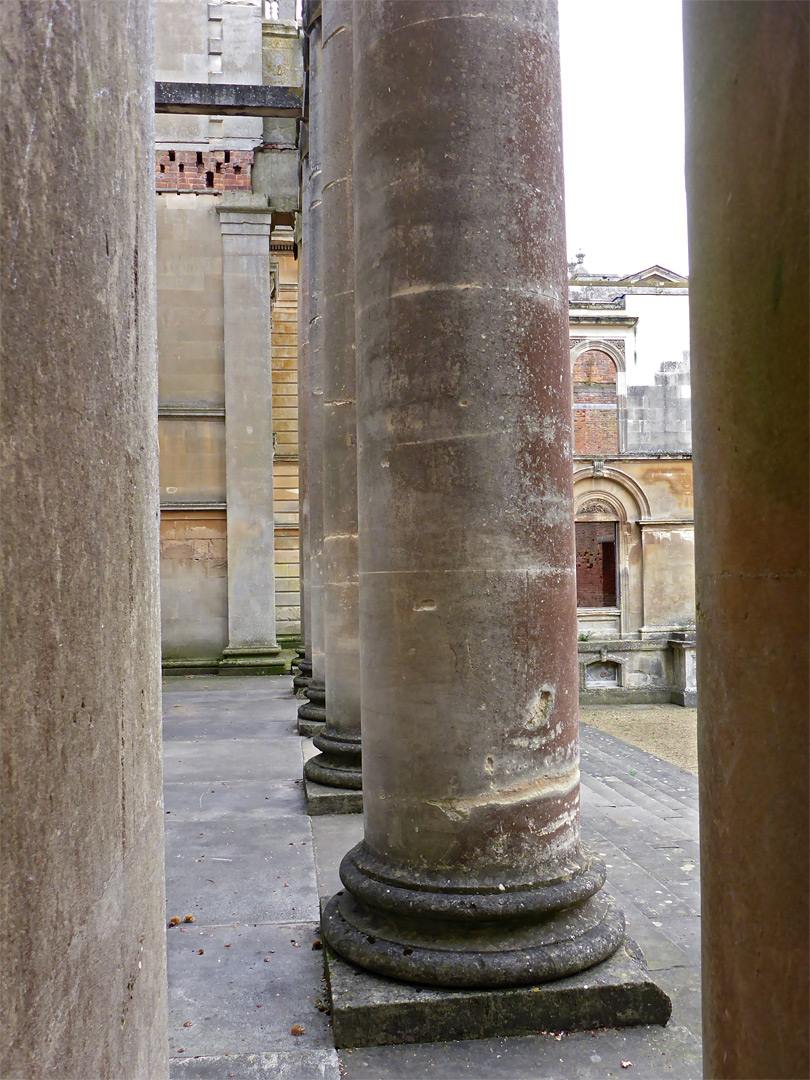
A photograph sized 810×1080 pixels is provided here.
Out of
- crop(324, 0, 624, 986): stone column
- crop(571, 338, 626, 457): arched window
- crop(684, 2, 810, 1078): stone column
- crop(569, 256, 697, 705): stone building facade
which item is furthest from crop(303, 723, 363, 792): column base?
crop(571, 338, 626, 457): arched window

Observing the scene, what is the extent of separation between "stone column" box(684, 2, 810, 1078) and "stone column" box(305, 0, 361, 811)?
4.63m

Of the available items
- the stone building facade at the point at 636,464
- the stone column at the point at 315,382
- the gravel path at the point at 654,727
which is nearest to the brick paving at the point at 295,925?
the stone column at the point at 315,382

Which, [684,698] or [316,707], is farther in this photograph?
[684,698]

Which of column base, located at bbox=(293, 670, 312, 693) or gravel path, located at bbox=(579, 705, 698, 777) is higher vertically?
column base, located at bbox=(293, 670, 312, 693)

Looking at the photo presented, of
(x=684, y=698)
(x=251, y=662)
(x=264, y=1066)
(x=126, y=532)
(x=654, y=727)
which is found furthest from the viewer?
(x=684, y=698)

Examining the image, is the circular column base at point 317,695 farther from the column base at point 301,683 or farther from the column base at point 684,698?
the column base at point 684,698

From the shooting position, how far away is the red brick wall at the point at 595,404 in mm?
21766

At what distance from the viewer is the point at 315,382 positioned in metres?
8.09

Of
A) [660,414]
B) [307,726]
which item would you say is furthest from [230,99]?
[660,414]

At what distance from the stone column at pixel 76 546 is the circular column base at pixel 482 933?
1547 millimetres

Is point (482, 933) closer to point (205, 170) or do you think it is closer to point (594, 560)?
point (205, 170)

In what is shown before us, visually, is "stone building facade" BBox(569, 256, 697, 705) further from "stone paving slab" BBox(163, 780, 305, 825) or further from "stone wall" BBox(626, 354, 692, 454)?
"stone paving slab" BBox(163, 780, 305, 825)

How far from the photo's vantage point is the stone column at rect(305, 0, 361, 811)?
5.76 metres

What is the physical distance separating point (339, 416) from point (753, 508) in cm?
513
